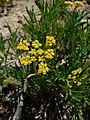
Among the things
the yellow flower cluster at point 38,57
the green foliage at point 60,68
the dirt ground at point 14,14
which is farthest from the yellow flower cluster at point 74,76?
the dirt ground at point 14,14

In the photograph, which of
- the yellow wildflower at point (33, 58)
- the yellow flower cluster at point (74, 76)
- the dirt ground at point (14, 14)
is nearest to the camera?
the yellow wildflower at point (33, 58)

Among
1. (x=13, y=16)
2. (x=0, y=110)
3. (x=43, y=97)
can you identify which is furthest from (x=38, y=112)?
(x=13, y=16)

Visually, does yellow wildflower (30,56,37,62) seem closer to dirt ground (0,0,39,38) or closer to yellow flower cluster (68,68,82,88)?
yellow flower cluster (68,68,82,88)

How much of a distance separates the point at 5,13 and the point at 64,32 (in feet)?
3.89

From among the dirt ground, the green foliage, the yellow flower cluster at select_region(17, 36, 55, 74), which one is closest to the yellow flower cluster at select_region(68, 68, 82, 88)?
the green foliage

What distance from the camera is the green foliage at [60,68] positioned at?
7.18 ft

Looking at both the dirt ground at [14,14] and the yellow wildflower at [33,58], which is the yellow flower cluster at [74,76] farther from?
the dirt ground at [14,14]

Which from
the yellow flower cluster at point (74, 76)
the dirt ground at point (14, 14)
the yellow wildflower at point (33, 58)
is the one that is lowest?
the yellow flower cluster at point (74, 76)

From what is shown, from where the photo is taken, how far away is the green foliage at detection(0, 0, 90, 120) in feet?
7.18

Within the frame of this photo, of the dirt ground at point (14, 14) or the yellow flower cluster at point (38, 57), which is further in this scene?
the dirt ground at point (14, 14)

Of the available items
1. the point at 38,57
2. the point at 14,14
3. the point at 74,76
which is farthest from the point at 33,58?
the point at 14,14

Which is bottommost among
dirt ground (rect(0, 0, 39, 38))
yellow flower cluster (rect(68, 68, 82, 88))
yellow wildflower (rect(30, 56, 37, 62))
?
yellow flower cluster (rect(68, 68, 82, 88))

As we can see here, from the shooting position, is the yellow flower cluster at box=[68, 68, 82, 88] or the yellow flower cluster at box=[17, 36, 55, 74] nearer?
the yellow flower cluster at box=[17, 36, 55, 74]

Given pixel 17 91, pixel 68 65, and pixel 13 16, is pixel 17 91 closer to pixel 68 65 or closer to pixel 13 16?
pixel 68 65
